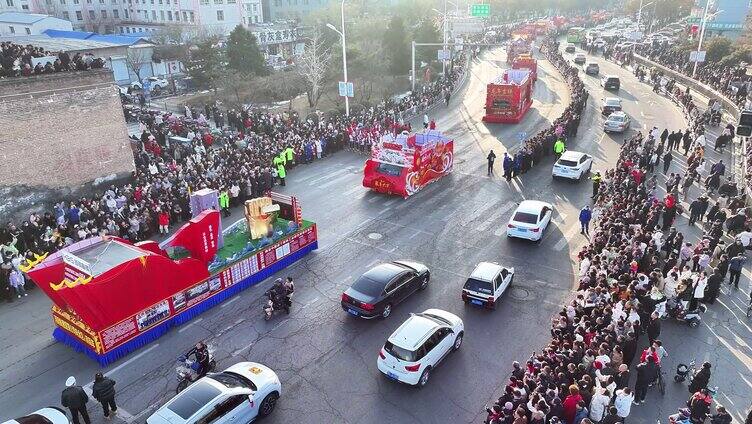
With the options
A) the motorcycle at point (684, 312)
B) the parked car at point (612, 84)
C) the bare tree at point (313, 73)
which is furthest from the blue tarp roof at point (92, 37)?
the motorcycle at point (684, 312)

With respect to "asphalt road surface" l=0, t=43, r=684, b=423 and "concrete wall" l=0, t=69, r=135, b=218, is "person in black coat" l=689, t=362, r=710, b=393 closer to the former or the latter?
"asphalt road surface" l=0, t=43, r=684, b=423

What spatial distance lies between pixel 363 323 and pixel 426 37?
51.0 m

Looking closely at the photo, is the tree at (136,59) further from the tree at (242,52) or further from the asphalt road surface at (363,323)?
the asphalt road surface at (363,323)

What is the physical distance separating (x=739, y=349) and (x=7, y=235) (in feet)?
81.8

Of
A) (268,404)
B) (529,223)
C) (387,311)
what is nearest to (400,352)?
(387,311)

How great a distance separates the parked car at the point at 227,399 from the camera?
1115 centimetres

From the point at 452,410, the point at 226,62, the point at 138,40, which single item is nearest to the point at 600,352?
the point at 452,410

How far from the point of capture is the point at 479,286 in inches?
646

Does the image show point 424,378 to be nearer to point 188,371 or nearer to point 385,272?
point 385,272

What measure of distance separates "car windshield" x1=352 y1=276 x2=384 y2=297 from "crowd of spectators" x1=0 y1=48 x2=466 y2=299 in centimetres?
1060

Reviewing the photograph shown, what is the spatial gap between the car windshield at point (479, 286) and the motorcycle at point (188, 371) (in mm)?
7784

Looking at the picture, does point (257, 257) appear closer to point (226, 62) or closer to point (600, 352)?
Result: point (600, 352)

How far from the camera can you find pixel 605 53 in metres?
71.6

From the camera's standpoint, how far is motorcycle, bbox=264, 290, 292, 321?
53.7 ft
